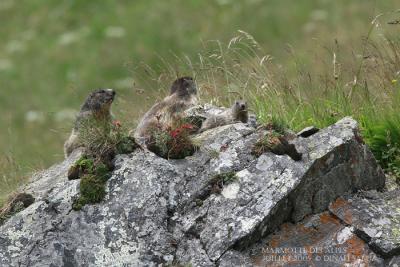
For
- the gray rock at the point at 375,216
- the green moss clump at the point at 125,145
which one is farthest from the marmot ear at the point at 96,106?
the gray rock at the point at 375,216

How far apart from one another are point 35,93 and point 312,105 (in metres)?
18.8

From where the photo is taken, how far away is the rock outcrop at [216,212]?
336 inches

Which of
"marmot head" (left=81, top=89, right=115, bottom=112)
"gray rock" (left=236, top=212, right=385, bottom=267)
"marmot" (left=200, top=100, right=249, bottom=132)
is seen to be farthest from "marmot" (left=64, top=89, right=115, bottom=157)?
"gray rock" (left=236, top=212, right=385, bottom=267)

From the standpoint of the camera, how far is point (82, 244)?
8.60 m

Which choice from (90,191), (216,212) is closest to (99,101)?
(90,191)

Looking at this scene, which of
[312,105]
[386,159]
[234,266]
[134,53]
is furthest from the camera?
[134,53]

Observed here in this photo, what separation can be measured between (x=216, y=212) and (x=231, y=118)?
7.02ft

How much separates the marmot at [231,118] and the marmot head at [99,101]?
130 centimetres

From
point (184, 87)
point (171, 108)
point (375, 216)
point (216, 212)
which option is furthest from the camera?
point (184, 87)

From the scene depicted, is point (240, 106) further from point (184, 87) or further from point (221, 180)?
point (221, 180)

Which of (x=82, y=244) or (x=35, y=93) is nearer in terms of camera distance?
(x=82, y=244)

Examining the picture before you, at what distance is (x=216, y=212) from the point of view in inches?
344

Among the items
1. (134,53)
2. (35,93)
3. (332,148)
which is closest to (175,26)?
(134,53)

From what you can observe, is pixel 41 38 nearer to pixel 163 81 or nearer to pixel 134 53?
pixel 134 53
